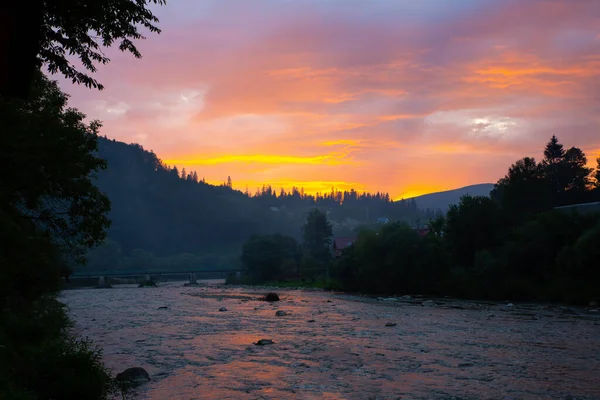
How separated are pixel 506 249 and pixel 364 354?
129 ft

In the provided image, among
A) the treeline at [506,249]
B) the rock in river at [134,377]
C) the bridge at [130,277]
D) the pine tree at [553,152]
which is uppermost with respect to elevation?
the pine tree at [553,152]

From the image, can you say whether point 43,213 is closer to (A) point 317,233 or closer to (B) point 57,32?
(B) point 57,32

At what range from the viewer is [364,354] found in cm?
2386

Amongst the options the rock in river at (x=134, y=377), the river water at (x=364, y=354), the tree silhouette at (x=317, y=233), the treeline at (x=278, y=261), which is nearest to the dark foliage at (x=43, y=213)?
the rock in river at (x=134, y=377)

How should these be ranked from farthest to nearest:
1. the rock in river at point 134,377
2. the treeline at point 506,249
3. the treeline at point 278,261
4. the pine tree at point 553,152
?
the treeline at point 278,261 → the pine tree at point 553,152 → the treeline at point 506,249 → the rock in river at point 134,377

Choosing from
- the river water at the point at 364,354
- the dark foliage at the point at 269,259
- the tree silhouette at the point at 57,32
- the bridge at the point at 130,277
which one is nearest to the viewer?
the tree silhouette at the point at 57,32

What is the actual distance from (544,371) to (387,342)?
907cm

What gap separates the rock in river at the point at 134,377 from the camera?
17561mm

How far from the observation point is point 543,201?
239ft

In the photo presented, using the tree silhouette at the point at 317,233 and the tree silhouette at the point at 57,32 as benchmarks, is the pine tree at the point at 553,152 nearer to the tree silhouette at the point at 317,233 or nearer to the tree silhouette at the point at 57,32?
the tree silhouette at the point at 317,233

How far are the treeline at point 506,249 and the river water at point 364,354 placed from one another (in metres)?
9.96

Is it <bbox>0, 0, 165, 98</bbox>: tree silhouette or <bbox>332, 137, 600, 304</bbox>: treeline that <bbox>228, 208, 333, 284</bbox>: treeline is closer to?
<bbox>332, 137, 600, 304</bbox>: treeline

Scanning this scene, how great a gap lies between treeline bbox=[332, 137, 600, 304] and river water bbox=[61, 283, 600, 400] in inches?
392

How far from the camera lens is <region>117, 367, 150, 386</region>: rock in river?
57.6ft
